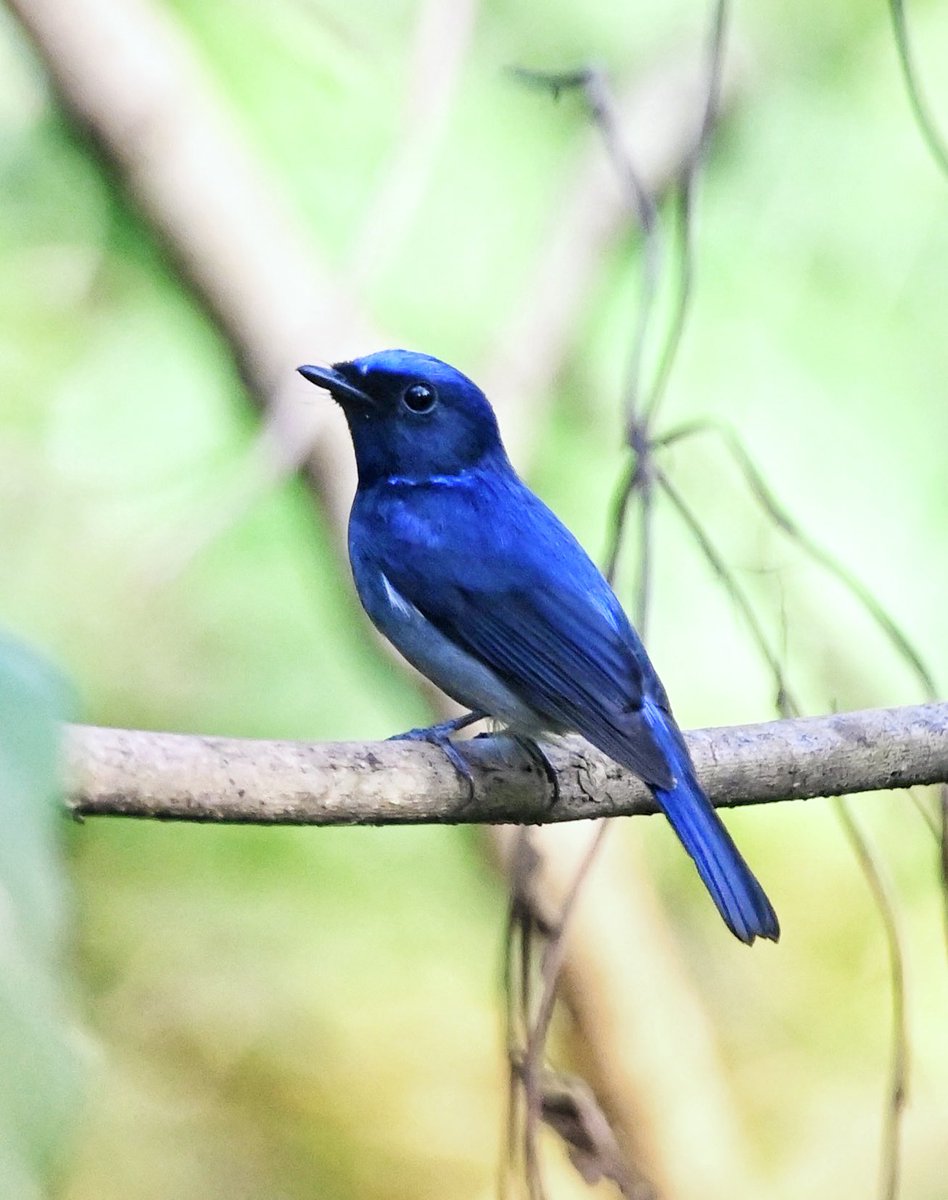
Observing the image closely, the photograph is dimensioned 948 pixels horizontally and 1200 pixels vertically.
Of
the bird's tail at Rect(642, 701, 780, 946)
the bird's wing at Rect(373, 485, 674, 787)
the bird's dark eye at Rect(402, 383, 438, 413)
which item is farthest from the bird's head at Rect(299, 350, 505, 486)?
the bird's tail at Rect(642, 701, 780, 946)

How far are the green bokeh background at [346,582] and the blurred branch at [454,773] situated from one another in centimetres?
63

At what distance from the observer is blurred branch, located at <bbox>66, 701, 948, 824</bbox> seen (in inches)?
43.1

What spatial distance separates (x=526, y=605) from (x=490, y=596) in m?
0.05

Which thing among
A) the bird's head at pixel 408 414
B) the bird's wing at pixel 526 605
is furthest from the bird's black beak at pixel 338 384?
the bird's wing at pixel 526 605

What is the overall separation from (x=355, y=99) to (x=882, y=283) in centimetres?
97

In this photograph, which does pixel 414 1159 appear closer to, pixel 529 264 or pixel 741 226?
pixel 529 264

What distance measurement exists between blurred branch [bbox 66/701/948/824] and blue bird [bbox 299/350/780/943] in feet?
0.19

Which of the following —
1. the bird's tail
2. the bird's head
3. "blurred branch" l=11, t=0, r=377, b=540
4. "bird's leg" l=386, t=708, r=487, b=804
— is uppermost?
"blurred branch" l=11, t=0, r=377, b=540

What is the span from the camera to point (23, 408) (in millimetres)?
2133

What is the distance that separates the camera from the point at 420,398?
1852 mm

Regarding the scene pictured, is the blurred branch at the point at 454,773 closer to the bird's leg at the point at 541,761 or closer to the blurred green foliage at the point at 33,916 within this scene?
the bird's leg at the point at 541,761

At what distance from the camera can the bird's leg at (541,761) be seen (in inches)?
59.8

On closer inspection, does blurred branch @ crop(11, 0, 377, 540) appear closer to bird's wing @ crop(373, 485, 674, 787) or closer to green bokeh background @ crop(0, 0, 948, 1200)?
green bokeh background @ crop(0, 0, 948, 1200)

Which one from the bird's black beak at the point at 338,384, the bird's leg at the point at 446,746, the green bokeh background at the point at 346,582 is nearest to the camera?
the bird's leg at the point at 446,746
